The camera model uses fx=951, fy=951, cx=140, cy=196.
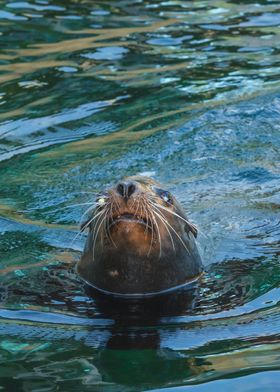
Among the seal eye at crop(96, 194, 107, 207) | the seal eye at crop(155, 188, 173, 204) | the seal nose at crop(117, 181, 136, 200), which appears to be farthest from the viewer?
the seal eye at crop(155, 188, 173, 204)

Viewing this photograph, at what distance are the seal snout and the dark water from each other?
2.26 ft

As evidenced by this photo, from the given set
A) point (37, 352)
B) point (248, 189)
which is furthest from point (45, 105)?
point (37, 352)

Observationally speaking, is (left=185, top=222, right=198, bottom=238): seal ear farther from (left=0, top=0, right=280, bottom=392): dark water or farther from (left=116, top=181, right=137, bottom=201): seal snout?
(left=116, top=181, right=137, bottom=201): seal snout

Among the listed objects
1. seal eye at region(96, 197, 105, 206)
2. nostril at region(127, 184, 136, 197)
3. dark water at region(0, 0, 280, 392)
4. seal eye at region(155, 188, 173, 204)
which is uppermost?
nostril at region(127, 184, 136, 197)

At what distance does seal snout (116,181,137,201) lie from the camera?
505 cm

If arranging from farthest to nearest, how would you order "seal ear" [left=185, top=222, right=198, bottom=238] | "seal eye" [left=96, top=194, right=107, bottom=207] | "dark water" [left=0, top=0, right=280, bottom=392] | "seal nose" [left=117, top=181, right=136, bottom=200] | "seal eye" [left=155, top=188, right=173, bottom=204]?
"seal ear" [left=185, top=222, right=198, bottom=238], "seal eye" [left=155, top=188, right=173, bottom=204], "seal eye" [left=96, top=194, right=107, bottom=207], "seal nose" [left=117, top=181, right=136, bottom=200], "dark water" [left=0, top=0, right=280, bottom=392]

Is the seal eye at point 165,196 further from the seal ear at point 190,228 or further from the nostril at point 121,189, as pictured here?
the nostril at point 121,189

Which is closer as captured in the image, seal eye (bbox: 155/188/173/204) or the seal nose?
the seal nose

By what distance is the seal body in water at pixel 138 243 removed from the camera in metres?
5.11

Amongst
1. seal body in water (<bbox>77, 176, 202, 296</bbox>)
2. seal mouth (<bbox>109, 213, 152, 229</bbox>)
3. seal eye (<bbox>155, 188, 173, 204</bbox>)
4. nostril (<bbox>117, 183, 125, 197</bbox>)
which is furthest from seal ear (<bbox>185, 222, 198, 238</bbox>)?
nostril (<bbox>117, 183, 125, 197</bbox>)

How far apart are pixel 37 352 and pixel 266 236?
2638mm

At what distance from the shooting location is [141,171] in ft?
26.9

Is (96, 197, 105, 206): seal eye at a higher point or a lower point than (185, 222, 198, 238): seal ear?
higher

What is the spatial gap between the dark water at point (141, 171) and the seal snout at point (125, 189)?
0.69 meters
